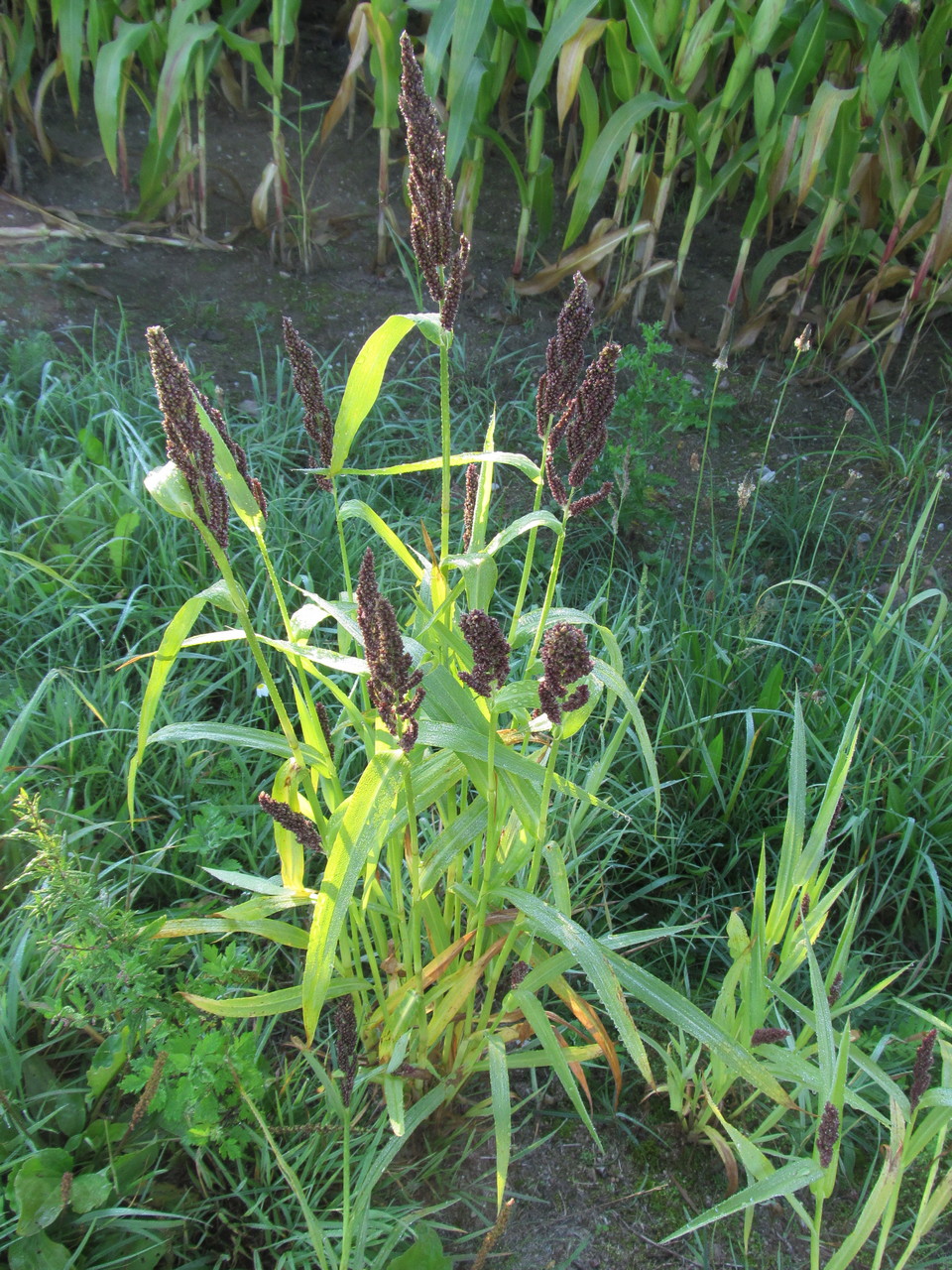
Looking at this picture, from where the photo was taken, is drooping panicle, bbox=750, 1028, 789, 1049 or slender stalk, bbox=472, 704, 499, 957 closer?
slender stalk, bbox=472, 704, 499, 957

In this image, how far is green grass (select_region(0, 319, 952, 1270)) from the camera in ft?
4.55

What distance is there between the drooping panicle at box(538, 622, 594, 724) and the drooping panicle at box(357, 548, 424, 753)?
142 millimetres

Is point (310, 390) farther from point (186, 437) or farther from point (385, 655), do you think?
point (385, 655)

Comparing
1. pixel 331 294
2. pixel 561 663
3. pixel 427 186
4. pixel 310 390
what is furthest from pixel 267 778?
pixel 331 294

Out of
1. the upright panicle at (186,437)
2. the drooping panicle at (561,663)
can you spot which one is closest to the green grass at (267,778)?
the upright panicle at (186,437)

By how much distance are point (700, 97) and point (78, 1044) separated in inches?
154

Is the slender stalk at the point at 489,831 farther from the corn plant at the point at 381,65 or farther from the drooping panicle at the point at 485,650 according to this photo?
the corn plant at the point at 381,65

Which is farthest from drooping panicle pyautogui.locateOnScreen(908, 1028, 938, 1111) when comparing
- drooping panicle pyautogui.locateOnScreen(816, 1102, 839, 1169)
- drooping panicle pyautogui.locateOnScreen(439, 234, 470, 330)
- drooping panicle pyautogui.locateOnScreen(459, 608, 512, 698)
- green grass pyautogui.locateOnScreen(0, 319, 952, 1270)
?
drooping panicle pyautogui.locateOnScreen(439, 234, 470, 330)

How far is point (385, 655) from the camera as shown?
921mm

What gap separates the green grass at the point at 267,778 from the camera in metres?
1.39

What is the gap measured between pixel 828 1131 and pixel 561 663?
66 cm

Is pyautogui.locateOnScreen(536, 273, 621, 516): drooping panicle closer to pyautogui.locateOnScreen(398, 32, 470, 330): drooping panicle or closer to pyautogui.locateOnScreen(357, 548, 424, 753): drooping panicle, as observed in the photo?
pyautogui.locateOnScreen(398, 32, 470, 330): drooping panicle

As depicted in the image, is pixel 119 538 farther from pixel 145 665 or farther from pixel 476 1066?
pixel 476 1066

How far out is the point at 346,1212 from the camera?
3.75 feet
